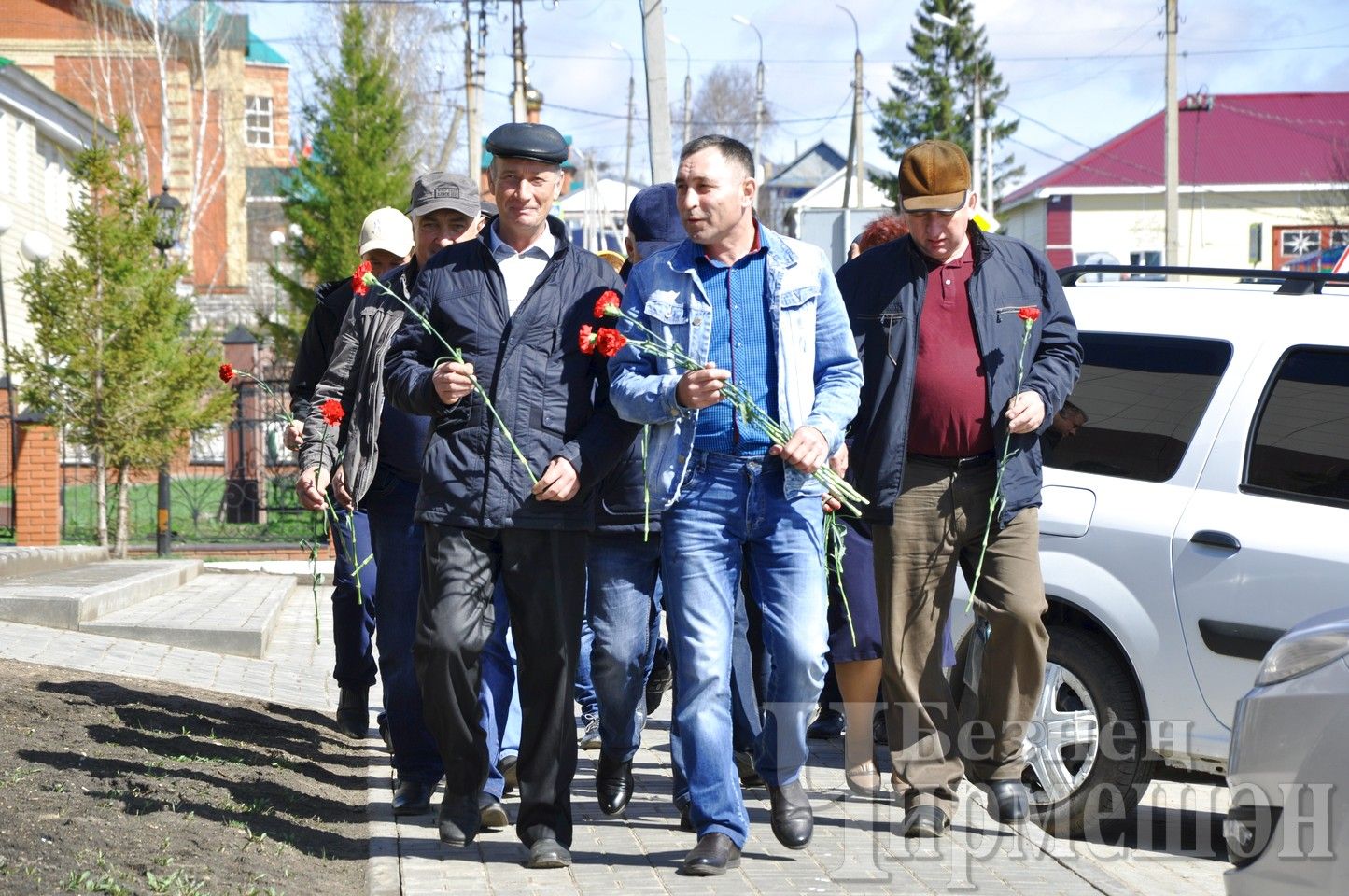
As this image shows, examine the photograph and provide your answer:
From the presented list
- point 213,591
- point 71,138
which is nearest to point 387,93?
point 71,138

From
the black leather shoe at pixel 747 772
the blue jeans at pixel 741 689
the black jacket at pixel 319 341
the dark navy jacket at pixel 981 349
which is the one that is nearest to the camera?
the dark navy jacket at pixel 981 349

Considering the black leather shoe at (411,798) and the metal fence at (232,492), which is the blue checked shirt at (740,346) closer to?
the black leather shoe at (411,798)

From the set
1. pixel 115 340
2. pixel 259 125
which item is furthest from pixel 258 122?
pixel 115 340

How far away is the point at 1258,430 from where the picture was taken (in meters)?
5.51

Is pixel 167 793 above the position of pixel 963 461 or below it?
below

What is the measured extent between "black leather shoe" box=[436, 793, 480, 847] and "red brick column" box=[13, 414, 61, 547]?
535 inches

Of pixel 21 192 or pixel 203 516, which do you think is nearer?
pixel 203 516

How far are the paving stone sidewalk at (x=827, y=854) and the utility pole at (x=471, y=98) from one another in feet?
72.3

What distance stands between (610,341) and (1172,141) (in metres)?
26.5

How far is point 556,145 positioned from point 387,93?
85.6ft

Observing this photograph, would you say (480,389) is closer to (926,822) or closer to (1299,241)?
(926,822)

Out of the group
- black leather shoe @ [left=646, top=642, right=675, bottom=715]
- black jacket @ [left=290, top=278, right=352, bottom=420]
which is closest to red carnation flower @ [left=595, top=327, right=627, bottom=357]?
black jacket @ [left=290, top=278, right=352, bottom=420]

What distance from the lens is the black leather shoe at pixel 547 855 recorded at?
15.3ft

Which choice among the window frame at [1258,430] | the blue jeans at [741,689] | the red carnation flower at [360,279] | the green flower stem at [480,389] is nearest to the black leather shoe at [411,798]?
Result: the blue jeans at [741,689]
